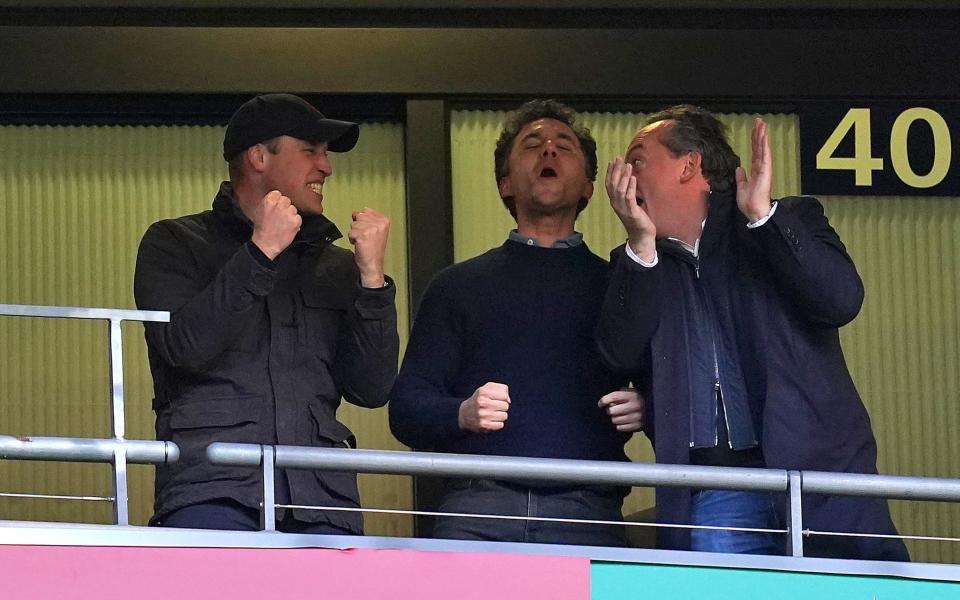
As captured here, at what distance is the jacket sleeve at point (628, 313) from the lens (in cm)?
473

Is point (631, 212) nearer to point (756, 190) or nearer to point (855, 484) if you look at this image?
point (756, 190)

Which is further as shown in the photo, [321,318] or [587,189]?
[587,189]

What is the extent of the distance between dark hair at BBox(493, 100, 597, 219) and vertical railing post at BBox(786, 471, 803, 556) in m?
1.17

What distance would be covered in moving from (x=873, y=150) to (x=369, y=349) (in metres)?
3.39

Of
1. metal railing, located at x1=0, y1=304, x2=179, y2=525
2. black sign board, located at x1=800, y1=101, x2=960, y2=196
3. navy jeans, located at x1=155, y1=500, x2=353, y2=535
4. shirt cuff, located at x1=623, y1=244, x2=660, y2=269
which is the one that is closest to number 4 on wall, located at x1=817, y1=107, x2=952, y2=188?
black sign board, located at x1=800, y1=101, x2=960, y2=196

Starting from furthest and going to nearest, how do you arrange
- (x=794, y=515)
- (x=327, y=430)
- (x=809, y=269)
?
(x=327, y=430)
(x=809, y=269)
(x=794, y=515)

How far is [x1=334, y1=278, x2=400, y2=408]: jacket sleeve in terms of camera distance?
4938 mm

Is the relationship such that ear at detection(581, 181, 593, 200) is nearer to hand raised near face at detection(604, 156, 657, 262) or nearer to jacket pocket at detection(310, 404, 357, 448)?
hand raised near face at detection(604, 156, 657, 262)

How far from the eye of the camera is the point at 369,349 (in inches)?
195

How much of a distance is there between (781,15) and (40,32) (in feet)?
9.67

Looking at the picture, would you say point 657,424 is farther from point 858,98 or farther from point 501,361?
point 858,98

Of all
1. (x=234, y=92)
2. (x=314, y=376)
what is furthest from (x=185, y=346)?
(x=234, y=92)

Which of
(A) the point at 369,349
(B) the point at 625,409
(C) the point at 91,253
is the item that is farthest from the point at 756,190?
(C) the point at 91,253

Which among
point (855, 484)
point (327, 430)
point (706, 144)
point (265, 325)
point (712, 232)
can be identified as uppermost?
point (706, 144)
